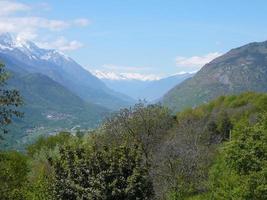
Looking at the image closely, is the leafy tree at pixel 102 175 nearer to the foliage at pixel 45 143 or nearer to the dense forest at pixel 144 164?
the dense forest at pixel 144 164

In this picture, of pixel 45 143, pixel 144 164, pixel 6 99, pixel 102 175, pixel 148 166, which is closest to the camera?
pixel 6 99

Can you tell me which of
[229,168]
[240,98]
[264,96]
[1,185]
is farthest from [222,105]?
[1,185]

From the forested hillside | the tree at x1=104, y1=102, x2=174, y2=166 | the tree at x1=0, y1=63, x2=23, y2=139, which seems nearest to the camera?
the tree at x1=0, y1=63, x2=23, y2=139

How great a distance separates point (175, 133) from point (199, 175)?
58.4 ft

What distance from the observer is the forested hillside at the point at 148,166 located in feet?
108

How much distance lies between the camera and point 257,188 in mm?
39469

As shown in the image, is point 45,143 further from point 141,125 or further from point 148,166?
point 148,166

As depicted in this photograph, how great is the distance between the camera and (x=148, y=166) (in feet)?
179

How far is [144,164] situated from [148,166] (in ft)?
45.5

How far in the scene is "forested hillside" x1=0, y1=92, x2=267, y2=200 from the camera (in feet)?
108

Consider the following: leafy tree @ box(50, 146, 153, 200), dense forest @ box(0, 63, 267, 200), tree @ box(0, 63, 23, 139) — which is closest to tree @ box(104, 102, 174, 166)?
dense forest @ box(0, 63, 267, 200)

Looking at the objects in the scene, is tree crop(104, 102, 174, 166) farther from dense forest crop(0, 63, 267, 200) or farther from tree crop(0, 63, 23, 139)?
tree crop(0, 63, 23, 139)

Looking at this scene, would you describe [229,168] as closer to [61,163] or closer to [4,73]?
[61,163]

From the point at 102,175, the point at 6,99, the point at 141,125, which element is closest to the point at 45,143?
the point at 141,125
